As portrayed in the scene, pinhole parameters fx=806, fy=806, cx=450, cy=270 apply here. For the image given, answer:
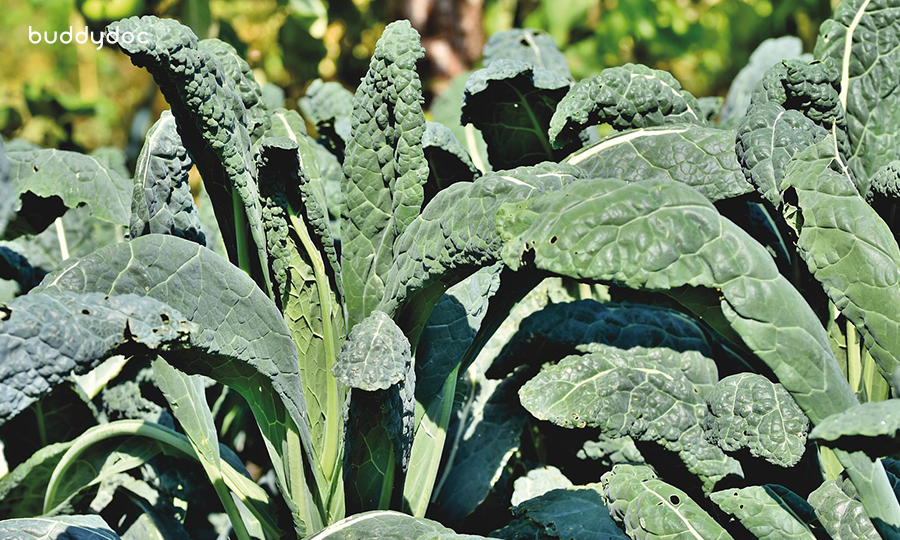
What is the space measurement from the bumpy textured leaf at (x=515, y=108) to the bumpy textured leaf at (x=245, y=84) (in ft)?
1.07

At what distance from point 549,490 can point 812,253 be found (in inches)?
22.2

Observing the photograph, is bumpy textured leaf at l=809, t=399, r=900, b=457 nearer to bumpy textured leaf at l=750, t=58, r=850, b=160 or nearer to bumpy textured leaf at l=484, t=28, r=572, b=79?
bumpy textured leaf at l=750, t=58, r=850, b=160

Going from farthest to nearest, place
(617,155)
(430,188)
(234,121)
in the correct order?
(430,188)
(617,155)
(234,121)

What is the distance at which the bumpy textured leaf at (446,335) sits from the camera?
1.15 meters

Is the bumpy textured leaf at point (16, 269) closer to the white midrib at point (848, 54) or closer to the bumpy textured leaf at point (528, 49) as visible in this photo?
the bumpy textured leaf at point (528, 49)

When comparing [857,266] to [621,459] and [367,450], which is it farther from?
[367,450]

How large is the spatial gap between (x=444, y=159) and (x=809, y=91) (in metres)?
0.58

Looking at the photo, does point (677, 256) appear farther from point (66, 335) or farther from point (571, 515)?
point (66, 335)

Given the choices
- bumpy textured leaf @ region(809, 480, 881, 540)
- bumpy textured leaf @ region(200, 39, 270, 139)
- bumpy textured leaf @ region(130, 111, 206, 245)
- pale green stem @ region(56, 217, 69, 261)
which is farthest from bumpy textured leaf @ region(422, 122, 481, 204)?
pale green stem @ region(56, 217, 69, 261)

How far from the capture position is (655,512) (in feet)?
3.13

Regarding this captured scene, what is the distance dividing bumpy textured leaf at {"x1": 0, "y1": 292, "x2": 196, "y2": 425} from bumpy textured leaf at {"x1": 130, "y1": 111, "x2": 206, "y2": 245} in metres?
0.28

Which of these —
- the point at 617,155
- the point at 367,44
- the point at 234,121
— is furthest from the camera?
the point at 367,44

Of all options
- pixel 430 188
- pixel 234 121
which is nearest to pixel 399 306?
pixel 234 121

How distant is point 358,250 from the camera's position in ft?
3.92
